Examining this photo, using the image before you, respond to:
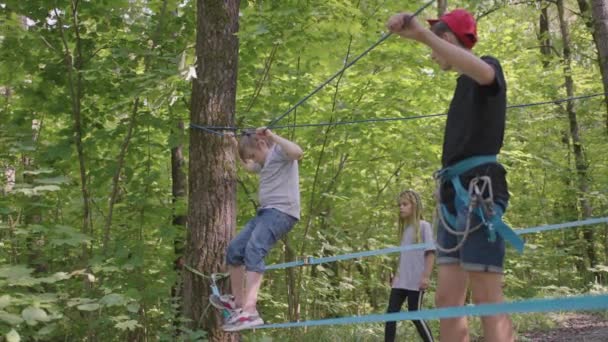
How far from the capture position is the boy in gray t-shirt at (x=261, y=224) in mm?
3586

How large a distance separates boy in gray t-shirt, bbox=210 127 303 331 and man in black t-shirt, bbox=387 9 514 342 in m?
1.44

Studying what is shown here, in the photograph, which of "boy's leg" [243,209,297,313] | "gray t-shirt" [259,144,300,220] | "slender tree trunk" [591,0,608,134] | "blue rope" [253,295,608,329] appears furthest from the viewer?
"slender tree trunk" [591,0,608,134]

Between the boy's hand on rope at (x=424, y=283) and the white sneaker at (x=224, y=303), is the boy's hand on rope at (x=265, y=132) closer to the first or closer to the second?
the white sneaker at (x=224, y=303)

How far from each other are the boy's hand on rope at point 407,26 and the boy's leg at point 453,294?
94 centimetres

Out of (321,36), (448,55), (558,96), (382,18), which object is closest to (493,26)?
(558,96)

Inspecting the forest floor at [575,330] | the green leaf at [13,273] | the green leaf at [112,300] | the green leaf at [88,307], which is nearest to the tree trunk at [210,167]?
the green leaf at [112,300]

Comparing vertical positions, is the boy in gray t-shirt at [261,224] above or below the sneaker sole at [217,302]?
above

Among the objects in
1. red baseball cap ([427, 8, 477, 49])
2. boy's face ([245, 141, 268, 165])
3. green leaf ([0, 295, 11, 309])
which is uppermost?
red baseball cap ([427, 8, 477, 49])

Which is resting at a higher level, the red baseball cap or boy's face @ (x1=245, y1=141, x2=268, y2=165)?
the red baseball cap

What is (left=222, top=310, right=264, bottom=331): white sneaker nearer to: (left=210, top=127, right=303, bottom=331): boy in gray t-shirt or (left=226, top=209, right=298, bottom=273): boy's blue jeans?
(left=210, top=127, right=303, bottom=331): boy in gray t-shirt

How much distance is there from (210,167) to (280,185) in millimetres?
593

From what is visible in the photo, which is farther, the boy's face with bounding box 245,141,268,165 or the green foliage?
the green foliage

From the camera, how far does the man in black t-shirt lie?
209 cm

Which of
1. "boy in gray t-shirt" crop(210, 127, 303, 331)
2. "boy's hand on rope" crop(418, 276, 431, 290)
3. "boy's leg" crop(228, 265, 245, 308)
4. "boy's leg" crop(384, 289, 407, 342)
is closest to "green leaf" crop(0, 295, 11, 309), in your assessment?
"boy in gray t-shirt" crop(210, 127, 303, 331)
